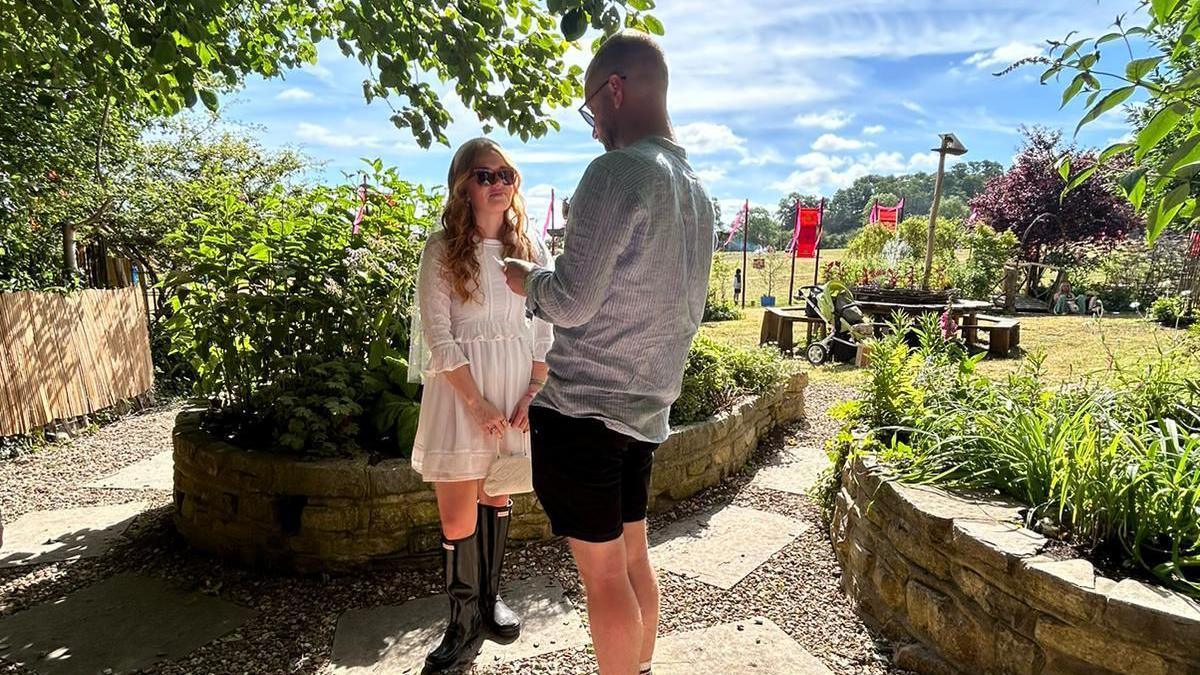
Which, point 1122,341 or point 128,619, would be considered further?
point 1122,341

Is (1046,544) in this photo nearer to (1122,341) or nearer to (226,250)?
(226,250)

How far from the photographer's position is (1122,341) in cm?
902

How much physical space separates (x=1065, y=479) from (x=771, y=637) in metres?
1.05

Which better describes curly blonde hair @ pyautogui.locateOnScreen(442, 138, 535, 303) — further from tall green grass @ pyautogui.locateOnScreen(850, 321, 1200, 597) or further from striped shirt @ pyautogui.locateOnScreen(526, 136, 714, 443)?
tall green grass @ pyautogui.locateOnScreen(850, 321, 1200, 597)

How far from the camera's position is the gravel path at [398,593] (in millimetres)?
2221

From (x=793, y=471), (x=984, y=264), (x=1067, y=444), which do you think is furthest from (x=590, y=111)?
(x=984, y=264)

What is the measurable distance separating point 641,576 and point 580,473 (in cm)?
42

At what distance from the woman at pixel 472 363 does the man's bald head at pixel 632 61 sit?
0.72 meters

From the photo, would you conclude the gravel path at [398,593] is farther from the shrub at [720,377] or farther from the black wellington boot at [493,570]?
the shrub at [720,377]

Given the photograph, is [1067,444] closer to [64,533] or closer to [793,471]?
[793,471]

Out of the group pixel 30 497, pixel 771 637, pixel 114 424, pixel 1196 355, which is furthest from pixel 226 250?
pixel 1196 355

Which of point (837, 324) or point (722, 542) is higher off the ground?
point (837, 324)

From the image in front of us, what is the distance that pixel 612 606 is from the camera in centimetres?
158

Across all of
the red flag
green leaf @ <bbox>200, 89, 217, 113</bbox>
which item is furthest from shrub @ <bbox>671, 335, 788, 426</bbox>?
the red flag
